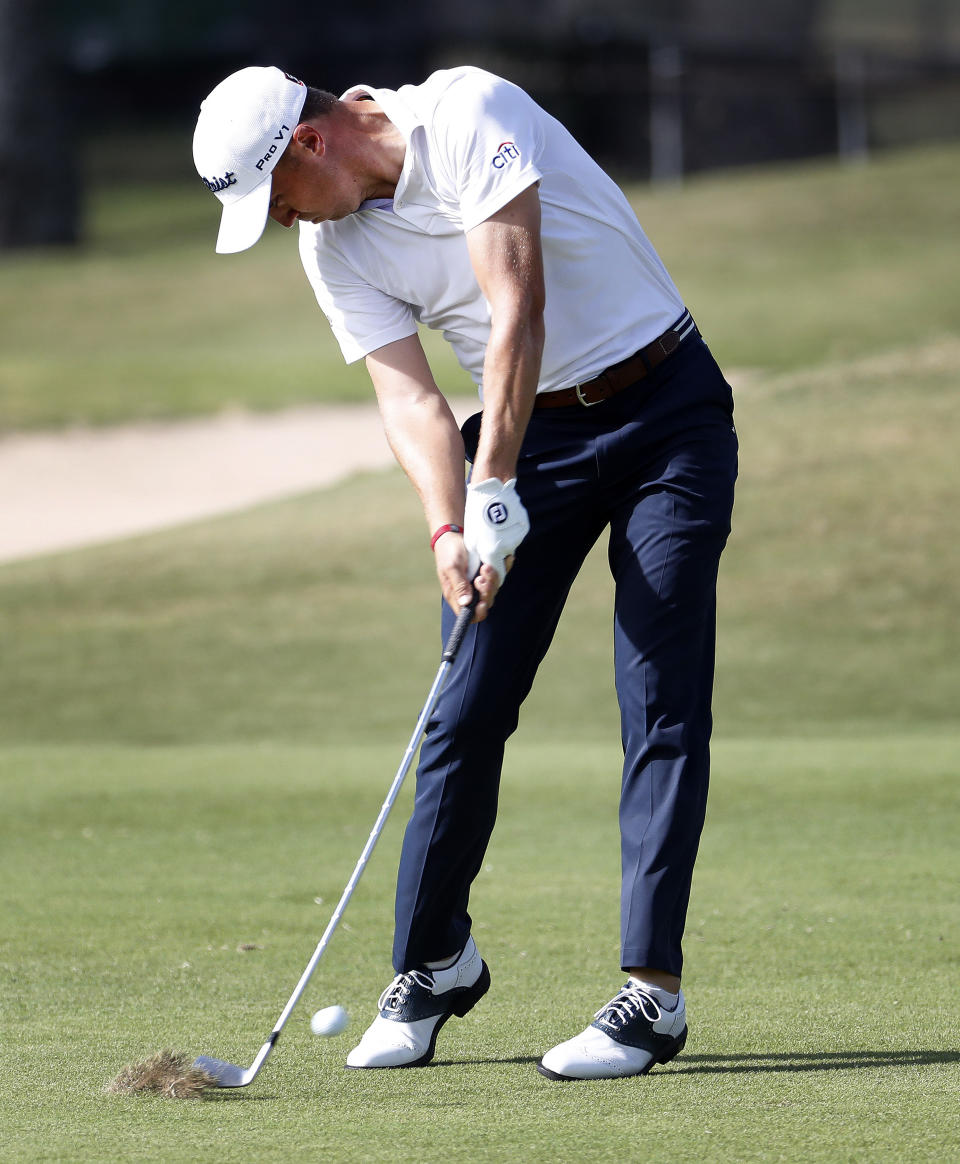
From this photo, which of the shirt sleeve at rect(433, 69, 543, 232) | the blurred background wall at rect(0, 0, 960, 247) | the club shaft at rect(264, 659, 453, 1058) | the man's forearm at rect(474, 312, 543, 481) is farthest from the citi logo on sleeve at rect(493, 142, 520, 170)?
the blurred background wall at rect(0, 0, 960, 247)

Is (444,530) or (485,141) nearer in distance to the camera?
(485,141)

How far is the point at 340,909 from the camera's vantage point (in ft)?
9.73

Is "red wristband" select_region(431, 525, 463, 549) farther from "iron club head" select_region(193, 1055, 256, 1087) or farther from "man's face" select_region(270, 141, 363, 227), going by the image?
"iron club head" select_region(193, 1055, 256, 1087)

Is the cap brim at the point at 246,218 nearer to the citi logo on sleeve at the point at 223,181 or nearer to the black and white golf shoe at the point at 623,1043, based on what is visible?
the citi logo on sleeve at the point at 223,181

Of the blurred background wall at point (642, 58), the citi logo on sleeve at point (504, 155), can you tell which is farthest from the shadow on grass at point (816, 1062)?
the blurred background wall at point (642, 58)

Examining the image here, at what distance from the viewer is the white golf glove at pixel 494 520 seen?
291 cm

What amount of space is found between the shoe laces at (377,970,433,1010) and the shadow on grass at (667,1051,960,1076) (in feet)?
1.42

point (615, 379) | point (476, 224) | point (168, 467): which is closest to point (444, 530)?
point (615, 379)

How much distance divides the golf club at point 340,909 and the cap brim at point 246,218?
2.32 ft

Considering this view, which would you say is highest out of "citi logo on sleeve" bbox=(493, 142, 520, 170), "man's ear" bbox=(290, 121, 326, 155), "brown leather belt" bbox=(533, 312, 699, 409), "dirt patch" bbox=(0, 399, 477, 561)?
"man's ear" bbox=(290, 121, 326, 155)

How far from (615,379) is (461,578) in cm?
43

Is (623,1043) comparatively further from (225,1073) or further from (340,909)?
(225,1073)

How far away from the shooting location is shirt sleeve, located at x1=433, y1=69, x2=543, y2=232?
9.52 feet

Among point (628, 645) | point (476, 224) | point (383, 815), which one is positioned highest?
point (476, 224)
